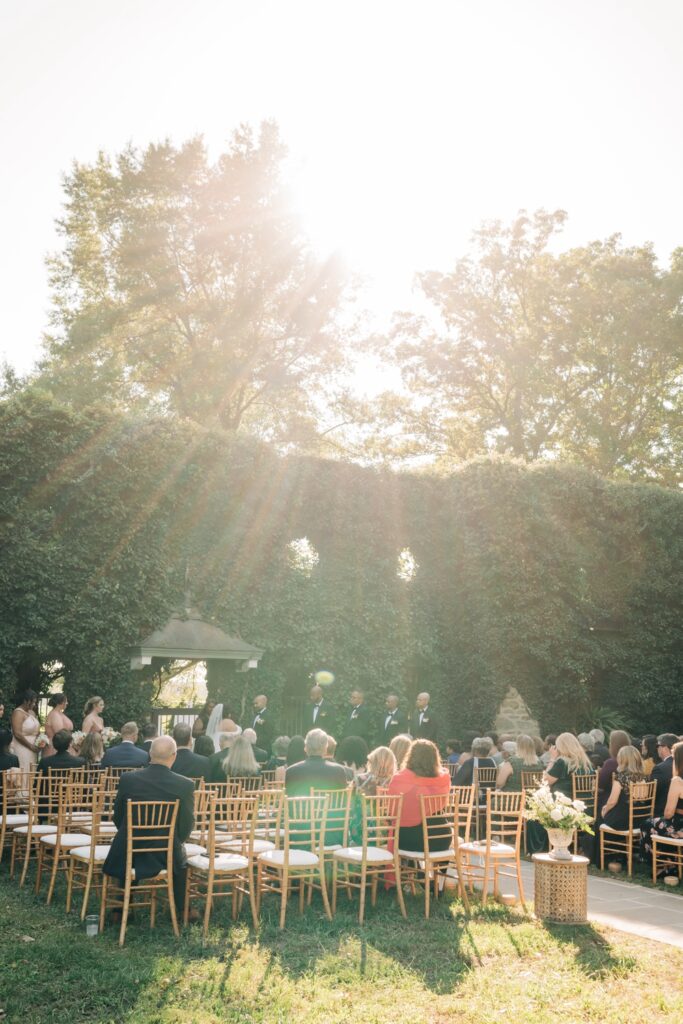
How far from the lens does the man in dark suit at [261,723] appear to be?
46.2 ft

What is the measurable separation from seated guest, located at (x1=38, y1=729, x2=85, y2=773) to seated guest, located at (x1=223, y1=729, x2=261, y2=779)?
5.29 feet

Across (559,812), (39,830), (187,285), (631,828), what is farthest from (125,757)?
(187,285)

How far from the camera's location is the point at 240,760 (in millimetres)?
9555

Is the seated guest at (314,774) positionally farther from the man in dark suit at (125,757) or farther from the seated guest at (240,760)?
the man in dark suit at (125,757)

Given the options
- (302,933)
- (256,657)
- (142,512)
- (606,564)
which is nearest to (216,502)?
(142,512)

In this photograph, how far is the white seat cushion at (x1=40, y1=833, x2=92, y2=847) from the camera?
771 centimetres

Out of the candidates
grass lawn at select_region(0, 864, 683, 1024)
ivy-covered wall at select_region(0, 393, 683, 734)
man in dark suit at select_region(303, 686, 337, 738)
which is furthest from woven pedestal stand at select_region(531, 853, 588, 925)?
ivy-covered wall at select_region(0, 393, 683, 734)

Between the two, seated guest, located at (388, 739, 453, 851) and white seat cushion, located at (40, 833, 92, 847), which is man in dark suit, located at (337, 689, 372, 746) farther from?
white seat cushion, located at (40, 833, 92, 847)

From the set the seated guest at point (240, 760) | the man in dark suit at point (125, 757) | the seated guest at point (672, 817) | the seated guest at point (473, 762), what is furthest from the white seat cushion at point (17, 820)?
the seated guest at point (672, 817)

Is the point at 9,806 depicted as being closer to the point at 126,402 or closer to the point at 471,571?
the point at 471,571

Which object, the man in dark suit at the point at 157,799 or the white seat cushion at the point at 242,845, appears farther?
the white seat cushion at the point at 242,845

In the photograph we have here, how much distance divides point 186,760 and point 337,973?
369 centimetres

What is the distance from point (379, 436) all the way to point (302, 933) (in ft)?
82.6

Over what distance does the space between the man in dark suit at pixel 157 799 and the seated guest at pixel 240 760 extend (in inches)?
93.4
